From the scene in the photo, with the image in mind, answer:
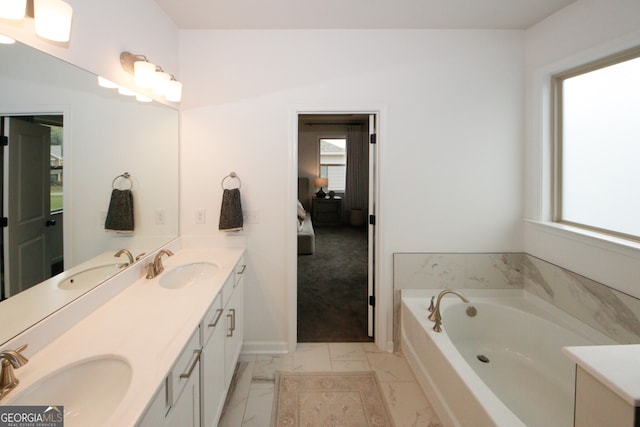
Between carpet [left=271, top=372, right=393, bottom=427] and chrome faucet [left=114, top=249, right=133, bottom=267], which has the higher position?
chrome faucet [left=114, top=249, right=133, bottom=267]

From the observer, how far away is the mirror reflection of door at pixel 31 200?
1.00 meters

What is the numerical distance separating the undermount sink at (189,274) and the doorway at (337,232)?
3.66ft

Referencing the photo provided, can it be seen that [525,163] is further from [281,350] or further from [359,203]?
[359,203]

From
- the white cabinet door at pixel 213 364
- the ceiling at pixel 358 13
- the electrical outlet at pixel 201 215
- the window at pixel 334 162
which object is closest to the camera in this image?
the white cabinet door at pixel 213 364

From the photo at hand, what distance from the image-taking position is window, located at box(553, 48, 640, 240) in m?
1.75

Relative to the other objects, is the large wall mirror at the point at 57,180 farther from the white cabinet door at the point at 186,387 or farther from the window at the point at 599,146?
the window at the point at 599,146

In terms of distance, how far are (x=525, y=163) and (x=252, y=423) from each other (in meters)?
2.70

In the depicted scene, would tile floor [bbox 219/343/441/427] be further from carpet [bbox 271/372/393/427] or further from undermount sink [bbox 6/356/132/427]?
undermount sink [bbox 6/356/132/427]

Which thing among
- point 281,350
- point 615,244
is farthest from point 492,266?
point 281,350

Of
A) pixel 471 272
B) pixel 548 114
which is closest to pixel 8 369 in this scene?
pixel 471 272

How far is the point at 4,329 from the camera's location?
982 mm

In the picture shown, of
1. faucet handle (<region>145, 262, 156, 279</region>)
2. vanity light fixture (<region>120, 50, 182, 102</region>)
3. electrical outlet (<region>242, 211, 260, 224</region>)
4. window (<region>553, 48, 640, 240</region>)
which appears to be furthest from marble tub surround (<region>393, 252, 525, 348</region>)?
vanity light fixture (<region>120, 50, 182, 102</region>)

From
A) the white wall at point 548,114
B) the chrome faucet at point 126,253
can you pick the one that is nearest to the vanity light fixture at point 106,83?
the chrome faucet at point 126,253

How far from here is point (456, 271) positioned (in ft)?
8.06
